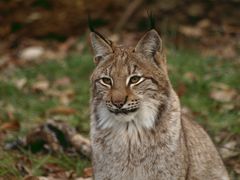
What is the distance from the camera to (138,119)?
550 centimetres

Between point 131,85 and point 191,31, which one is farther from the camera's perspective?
point 191,31

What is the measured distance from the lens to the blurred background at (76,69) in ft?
23.5

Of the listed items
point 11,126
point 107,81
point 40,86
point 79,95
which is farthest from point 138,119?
point 40,86

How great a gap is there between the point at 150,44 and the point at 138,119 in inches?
22.6

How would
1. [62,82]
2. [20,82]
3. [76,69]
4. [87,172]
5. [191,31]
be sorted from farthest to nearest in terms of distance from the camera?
[191,31]
[76,69]
[62,82]
[20,82]
[87,172]

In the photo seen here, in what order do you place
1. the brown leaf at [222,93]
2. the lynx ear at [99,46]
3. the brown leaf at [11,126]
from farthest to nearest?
the brown leaf at [222,93], the brown leaf at [11,126], the lynx ear at [99,46]

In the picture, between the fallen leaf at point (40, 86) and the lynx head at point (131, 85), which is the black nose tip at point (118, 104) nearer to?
the lynx head at point (131, 85)

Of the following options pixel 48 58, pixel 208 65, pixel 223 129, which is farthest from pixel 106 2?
pixel 223 129

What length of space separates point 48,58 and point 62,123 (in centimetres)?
383

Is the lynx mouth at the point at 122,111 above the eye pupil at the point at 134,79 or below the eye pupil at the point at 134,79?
below

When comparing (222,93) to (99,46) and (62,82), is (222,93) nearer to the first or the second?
(62,82)

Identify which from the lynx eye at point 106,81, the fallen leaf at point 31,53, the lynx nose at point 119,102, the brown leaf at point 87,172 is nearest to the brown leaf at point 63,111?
the brown leaf at point 87,172

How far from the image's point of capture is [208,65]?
32.6 feet

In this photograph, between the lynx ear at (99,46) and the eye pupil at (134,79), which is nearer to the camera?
the eye pupil at (134,79)
